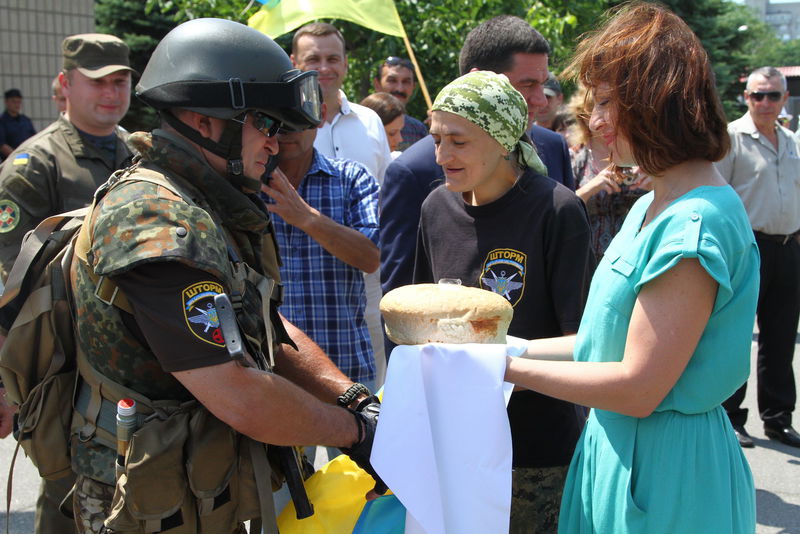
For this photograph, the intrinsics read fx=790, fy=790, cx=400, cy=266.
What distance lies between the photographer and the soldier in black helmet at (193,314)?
1836 mm

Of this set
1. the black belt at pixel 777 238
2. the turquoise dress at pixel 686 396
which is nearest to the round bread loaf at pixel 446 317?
the turquoise dress at pixel 686 396

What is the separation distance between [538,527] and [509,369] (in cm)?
83

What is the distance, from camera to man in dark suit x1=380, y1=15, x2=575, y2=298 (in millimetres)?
3258

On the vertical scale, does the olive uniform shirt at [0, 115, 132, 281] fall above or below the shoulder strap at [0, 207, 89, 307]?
below

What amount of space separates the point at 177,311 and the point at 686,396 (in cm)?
120

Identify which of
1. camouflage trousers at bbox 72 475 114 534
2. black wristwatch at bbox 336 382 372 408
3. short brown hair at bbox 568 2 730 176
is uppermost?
short brown hair at bbox 568 2 730 176

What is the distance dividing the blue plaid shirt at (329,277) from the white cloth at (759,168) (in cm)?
356

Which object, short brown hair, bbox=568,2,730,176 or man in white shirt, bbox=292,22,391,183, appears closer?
short brown hair, bbox=568,2,730,176

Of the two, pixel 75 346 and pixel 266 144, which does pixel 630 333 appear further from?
pixel 75 346

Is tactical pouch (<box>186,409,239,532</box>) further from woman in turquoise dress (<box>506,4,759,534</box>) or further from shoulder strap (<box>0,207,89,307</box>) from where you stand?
woman in turquoise dress (<box>506,4,759,534</box>)

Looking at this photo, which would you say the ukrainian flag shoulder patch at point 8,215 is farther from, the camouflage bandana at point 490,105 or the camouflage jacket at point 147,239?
the camouflage bandana at point 490,105

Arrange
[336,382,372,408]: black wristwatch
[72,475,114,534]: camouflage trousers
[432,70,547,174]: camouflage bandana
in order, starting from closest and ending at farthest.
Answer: [72,475,114,534]: camouflage trousers → [336,382,372,408]: black wristwatch → [432,70,547,174]: camouflage bandana

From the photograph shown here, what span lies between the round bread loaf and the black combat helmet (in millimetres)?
619

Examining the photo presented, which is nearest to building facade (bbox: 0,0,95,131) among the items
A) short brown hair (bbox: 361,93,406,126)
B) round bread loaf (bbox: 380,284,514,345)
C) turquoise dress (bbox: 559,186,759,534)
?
short brown hair (bbox: 361,93,406,126)
